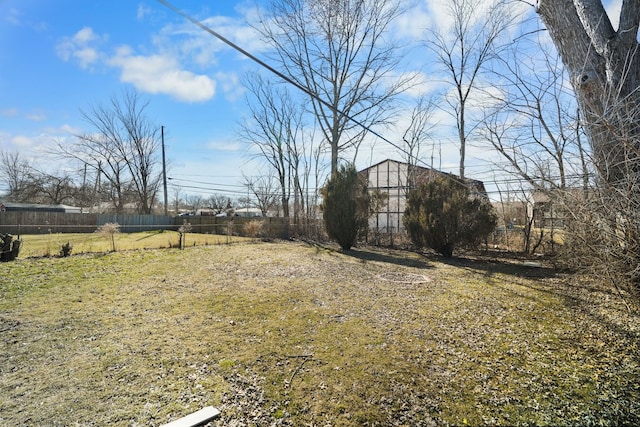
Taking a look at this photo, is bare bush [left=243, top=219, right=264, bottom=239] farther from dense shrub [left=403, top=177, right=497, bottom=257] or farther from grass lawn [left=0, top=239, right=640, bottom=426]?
grass lawn [left=0, top=239, right=640, bottom=426]

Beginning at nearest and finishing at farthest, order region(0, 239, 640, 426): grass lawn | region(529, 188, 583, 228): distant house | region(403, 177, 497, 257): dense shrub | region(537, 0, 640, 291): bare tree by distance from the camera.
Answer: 1. region(0, 239, 640, 426): grass lawn
2. region(537, 0, 640, 291): bare tree
3. region(529, 188, 583, 228): distant house
4. region(403, 177, 497, 257): dense shrub

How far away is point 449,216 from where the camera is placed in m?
8.35

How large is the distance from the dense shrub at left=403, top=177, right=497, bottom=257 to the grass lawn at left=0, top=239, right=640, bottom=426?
2.99 meters

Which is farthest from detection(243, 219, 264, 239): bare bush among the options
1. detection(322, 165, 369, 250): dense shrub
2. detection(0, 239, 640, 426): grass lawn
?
detection(0, 239, 640, 426): grass lawn

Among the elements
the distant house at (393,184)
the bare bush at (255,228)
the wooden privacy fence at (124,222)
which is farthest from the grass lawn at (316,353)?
the distant house at (393,184)

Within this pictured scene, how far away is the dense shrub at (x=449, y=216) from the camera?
8219 mm

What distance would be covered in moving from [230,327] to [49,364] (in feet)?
5.14

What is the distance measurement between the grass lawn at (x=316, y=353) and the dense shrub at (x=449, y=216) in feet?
9.80

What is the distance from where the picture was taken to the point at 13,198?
2428 cm

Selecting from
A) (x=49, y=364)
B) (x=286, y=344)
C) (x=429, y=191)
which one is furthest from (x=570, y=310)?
(x=49, y=364)

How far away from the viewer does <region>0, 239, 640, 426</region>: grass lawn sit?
6.23 feet

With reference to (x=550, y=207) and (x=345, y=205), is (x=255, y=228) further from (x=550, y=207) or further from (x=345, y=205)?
(x=550, y=207)

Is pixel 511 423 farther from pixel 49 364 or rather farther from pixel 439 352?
pixel 49 364

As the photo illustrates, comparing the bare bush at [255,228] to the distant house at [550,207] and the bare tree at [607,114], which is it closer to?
the distant house at [550,207]
